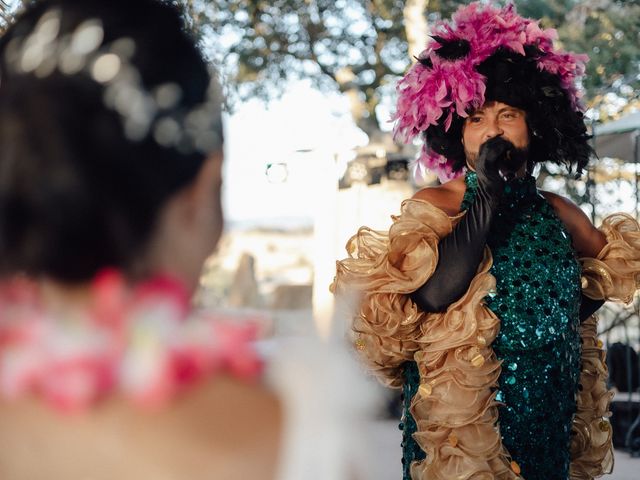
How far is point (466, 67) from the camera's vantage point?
8.75ft

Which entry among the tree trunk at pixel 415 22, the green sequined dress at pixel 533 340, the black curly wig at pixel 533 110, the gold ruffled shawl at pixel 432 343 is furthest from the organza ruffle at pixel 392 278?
the tree trunk at pixel 415 22

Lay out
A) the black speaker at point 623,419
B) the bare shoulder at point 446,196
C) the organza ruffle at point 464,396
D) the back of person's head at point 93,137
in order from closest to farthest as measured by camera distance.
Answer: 1. the back of person's head at point 93,137
2. the organza ruffle at point 464,396
3. the bare shoulder at point 446,196
4. the black speaker at point 623,419

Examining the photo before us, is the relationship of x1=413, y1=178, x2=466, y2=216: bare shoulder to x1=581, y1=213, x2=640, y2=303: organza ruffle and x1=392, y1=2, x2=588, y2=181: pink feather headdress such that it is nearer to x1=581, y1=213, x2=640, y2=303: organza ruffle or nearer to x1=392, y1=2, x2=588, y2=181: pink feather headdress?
x1=392, y1=2, x2=588, y2=181: pink feather headdress

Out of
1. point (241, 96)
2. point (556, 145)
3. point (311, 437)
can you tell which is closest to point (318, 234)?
point (241, 96)

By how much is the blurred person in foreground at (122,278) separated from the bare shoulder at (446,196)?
1.61 meters

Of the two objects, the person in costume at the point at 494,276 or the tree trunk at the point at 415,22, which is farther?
the tree trunk at the point at 415,22

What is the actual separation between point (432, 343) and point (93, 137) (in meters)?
1.70

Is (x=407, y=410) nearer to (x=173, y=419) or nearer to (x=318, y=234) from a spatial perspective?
(x=173, y=419)

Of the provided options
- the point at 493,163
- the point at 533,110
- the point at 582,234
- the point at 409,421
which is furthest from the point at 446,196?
the point at 409,421

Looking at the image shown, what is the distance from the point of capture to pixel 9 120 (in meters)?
0.89

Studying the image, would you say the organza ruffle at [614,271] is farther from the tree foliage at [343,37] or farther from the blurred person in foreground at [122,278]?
the tree foliage at [343,37]

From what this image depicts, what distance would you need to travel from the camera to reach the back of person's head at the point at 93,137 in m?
0.87

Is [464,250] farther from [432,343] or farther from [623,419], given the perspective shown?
→ [623,419]

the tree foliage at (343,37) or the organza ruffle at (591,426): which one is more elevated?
the tree foliage at (343,37)
